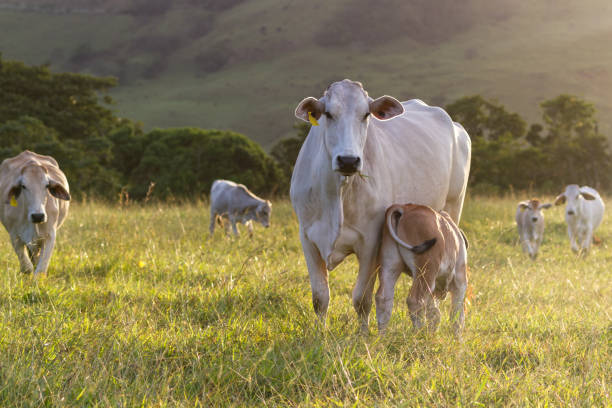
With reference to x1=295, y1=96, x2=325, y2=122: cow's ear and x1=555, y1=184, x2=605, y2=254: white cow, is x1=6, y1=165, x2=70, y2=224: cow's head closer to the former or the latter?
x1=295, y1=96, x2=325, y2=122: cow's ear

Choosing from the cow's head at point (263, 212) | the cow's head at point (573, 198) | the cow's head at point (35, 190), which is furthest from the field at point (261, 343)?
the cow's head at point (263, 212)

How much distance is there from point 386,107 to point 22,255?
3947 millimetres

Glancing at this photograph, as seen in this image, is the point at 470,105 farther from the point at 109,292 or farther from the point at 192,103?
the point at 192,103

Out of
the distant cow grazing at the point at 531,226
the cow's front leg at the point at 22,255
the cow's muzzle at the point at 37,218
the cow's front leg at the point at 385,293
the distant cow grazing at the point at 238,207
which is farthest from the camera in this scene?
the distant cow grazing at the point at 238,207

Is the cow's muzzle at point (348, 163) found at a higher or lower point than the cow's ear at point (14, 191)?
higher

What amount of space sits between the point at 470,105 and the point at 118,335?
96.4 ft

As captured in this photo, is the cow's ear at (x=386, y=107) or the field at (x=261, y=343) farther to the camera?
the cow's ear at (x=386, y=107)

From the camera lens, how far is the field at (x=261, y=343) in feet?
9.57

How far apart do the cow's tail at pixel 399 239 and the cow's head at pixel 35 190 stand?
3321mm

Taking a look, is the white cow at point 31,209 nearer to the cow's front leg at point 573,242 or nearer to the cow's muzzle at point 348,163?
the cow's muzzle at point 348,163

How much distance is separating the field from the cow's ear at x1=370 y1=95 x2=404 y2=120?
147 cm

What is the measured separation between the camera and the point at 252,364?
10.3 ft

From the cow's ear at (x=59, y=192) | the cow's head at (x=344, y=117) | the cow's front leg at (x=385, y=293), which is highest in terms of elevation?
the cow's head at (x=344, y=117)

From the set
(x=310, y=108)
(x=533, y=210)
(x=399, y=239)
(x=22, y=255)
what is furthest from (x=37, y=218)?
(x=533, y=210)
